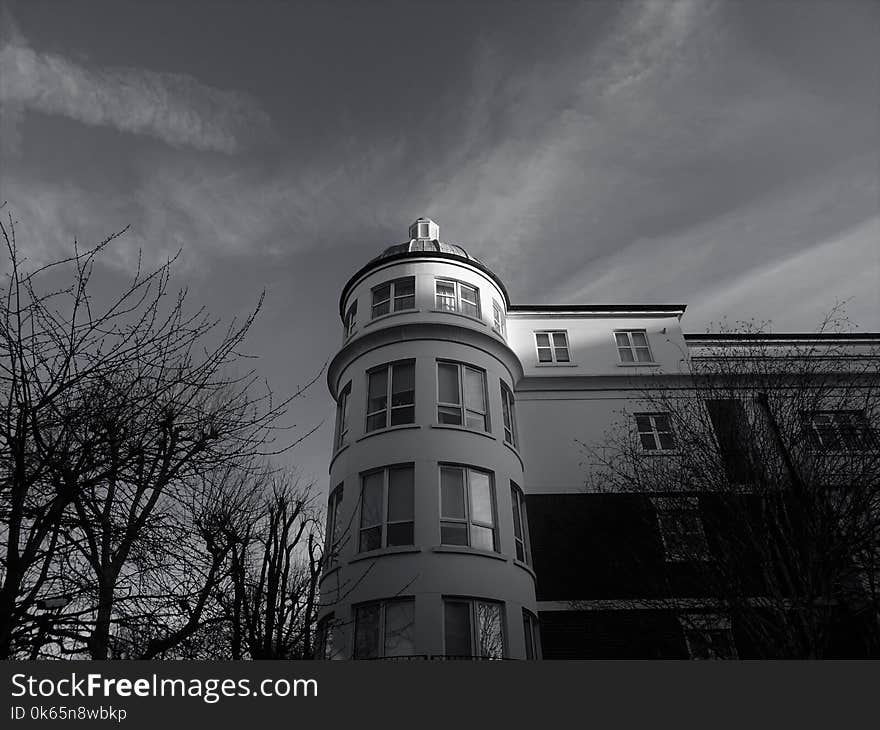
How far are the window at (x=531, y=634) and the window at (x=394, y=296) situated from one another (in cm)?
985

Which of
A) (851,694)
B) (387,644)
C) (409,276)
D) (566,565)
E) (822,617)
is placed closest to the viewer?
(851,694)

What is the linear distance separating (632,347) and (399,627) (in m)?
13.2

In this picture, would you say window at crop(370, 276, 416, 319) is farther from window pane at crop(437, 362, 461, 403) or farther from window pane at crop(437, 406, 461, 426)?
window pane at crop(437, 406, 461, 426)

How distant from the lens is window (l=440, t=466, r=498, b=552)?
1455cm

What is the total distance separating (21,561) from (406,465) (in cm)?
1059

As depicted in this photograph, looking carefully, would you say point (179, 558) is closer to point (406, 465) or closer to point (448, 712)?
point (448, 712)

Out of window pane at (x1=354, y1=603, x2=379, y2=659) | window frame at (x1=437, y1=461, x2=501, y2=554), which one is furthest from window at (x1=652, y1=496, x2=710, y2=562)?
window pane at (x1=354, y1=603, x2=379, y2=659)

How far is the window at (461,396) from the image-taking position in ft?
54.1

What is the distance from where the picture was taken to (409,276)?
19.5 meters

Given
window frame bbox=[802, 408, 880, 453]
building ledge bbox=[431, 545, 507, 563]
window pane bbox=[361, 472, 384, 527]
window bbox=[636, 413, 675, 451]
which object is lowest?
building ledge bbox=[431, 545, 507, 563]

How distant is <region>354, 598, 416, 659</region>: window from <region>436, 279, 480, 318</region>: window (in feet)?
30.5

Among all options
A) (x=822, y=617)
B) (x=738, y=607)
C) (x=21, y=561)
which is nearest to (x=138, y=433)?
(x=21, y=561)

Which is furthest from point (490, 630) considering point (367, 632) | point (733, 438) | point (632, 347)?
point (632, 347)

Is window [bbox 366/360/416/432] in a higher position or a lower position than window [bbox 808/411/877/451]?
higher
